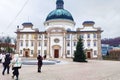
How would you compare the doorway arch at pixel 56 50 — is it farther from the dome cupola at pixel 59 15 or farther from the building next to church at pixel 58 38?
the dome cupola at pixel 59 15

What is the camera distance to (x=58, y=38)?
62.0 metres

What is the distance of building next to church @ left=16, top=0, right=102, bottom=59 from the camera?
61.3m

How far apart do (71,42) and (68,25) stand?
16.6 ft

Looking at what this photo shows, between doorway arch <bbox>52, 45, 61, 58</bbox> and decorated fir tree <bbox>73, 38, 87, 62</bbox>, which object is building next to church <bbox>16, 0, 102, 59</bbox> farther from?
decorated fir tree <bbox>73, 38, 87, 62</bbox>

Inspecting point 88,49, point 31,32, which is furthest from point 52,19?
point 88,49

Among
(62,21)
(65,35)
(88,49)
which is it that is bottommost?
(88,49)

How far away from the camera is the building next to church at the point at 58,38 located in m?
61.3

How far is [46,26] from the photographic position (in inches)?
2564

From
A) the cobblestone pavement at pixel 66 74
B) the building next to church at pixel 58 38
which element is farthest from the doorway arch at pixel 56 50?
the cobblestone pavement at pixel 66 74

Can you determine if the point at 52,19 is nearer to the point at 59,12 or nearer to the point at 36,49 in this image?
the point at 59,12

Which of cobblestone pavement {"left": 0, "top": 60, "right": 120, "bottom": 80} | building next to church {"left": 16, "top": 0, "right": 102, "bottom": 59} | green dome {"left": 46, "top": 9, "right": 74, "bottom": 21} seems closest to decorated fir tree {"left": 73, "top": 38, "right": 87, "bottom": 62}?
cobblestone pavement {"left": 0, "top": 60, "right": 120, "bottom": 80}

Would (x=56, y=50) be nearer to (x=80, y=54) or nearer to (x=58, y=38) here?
(x=58, y=38)

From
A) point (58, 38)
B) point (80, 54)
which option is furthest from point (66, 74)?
point (58, 38)

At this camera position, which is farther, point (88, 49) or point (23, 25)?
point (23, 25)
